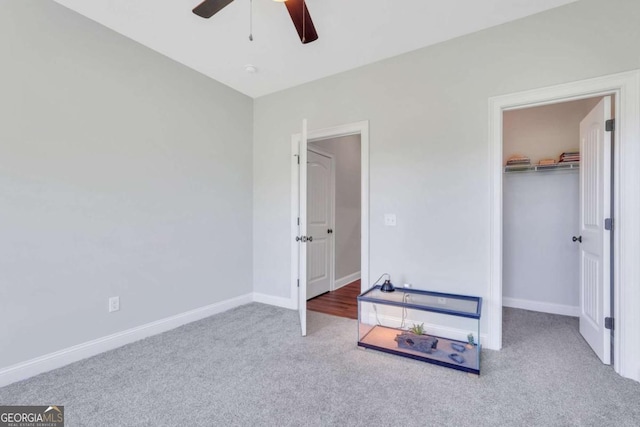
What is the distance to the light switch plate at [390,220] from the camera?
2.85 m

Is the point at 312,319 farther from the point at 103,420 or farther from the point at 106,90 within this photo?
the point at 106,90

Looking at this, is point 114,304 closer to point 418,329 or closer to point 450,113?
point 418,329

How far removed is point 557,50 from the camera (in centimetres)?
220

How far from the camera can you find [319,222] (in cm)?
420

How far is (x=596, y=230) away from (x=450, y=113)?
58.7 inches

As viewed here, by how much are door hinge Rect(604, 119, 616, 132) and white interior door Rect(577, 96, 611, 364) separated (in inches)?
0.8

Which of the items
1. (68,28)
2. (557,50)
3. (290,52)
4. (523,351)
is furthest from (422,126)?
(68,28)

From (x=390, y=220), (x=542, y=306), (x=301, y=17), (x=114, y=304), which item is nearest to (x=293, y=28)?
(x=301, y=17)

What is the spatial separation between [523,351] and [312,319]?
1.92 m

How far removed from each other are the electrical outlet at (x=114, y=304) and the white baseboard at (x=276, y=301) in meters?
1.60

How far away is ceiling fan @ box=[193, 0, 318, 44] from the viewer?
1.68 metres

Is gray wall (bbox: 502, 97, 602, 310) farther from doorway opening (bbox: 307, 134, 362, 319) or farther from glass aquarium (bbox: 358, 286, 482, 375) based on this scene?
doorway opening (bbox: 307, 134, 362, 319)

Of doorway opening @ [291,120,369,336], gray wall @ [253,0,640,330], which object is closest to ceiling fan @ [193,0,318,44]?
doorway opening @ [291,120,369,336]

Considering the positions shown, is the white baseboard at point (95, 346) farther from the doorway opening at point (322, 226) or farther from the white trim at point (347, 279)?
the white trim at point (347, 279)
